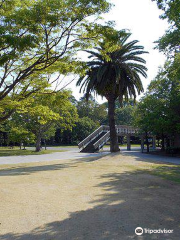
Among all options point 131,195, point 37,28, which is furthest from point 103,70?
point 131,195

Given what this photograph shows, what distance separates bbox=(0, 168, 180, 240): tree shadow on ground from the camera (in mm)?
4090

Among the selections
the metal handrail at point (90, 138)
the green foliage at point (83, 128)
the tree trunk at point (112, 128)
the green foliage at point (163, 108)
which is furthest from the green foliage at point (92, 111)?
the tree trunk at point (112, 128)

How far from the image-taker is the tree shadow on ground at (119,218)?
13.4 feet

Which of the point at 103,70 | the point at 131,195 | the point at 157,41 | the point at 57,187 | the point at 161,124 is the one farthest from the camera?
the point at 161,124

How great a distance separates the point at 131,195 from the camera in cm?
690

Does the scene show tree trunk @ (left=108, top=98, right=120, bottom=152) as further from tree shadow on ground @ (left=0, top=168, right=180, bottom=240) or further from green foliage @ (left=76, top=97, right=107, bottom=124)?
green foliage @ (left=76, top=97, right=107, bottom=124)

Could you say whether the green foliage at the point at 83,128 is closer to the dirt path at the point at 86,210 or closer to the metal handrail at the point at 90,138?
the metal handrail at the point at 90,138

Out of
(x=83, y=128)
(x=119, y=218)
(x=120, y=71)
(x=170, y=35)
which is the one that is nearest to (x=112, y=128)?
(x=120, y=71)

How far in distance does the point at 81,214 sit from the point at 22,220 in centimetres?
138

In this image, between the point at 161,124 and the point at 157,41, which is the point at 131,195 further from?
the point at 161,124

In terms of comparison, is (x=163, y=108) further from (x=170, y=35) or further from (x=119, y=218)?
(x=119, y=218)

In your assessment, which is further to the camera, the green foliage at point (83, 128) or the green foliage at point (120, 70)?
the green foliage at point (83, 128)

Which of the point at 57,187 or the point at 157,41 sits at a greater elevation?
the point at 157,41

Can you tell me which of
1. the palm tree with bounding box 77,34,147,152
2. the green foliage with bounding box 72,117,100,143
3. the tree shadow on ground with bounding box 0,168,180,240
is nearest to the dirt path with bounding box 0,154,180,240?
the tree shadow on ground with bounding box 0,168,180,240
